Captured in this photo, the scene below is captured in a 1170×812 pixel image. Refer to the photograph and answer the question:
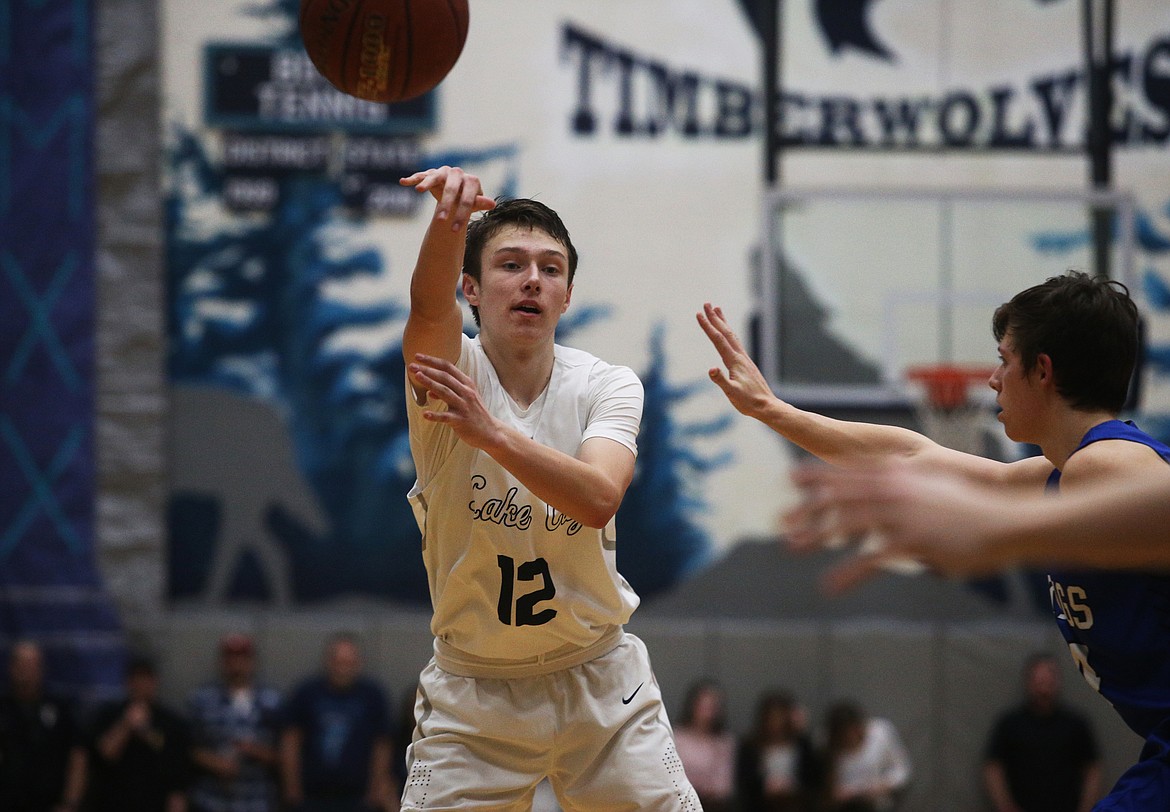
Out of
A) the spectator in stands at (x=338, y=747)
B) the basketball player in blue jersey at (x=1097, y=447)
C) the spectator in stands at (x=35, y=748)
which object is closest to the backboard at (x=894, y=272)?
the spectator in stands at (x=338, y=747)

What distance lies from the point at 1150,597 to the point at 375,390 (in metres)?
7.47

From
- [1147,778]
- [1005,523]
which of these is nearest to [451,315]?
[1005,523]

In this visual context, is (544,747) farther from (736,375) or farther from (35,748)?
(35,748)

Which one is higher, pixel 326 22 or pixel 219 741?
pixel 326 22

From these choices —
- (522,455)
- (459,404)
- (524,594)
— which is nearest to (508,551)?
(524,594)

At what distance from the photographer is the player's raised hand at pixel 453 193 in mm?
3178

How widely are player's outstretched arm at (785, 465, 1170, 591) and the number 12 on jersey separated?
1.60 m

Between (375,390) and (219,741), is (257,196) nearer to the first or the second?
(375,390)

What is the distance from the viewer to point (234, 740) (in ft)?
28.6

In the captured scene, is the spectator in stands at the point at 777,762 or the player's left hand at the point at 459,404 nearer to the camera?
the player's left hand at the point at 459,404

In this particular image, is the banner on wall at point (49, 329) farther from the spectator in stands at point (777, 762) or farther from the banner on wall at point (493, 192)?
the spectator in stands at point (777, 762)

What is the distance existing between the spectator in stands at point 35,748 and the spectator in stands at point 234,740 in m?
0.78

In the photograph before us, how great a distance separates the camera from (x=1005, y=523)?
1908 millimetres

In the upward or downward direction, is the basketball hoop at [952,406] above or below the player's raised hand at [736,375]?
below
